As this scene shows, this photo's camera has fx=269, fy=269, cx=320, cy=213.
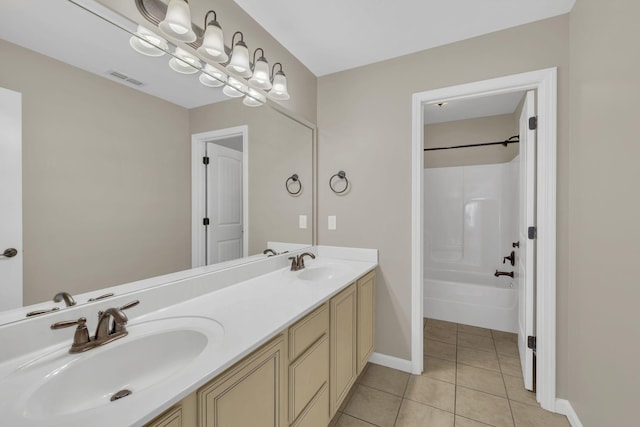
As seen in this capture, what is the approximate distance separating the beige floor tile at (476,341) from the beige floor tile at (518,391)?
423 millimetres

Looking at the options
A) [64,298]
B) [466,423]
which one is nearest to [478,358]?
[466,423]

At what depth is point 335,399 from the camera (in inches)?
57.5

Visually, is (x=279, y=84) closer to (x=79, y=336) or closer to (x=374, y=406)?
(x=79, y=336)

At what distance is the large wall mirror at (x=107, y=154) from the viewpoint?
2.73 ft

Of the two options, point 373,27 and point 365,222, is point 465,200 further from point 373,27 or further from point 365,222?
point 373,27

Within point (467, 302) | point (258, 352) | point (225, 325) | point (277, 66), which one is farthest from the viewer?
point (467, 302)

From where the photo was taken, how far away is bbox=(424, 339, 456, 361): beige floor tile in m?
2.29

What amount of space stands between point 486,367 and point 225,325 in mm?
2138

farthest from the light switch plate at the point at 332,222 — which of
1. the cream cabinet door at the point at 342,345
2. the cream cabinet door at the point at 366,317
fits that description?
the cream cabinet door at the point at 342,345

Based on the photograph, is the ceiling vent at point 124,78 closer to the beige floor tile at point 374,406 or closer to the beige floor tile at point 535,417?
the beige floor tile at point 374,406

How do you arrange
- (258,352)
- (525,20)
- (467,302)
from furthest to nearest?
(467,302)
(525,20)
(258,352)

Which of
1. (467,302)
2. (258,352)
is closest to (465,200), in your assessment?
(467,302)

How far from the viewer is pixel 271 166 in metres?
1.95

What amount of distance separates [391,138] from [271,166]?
0.95m
